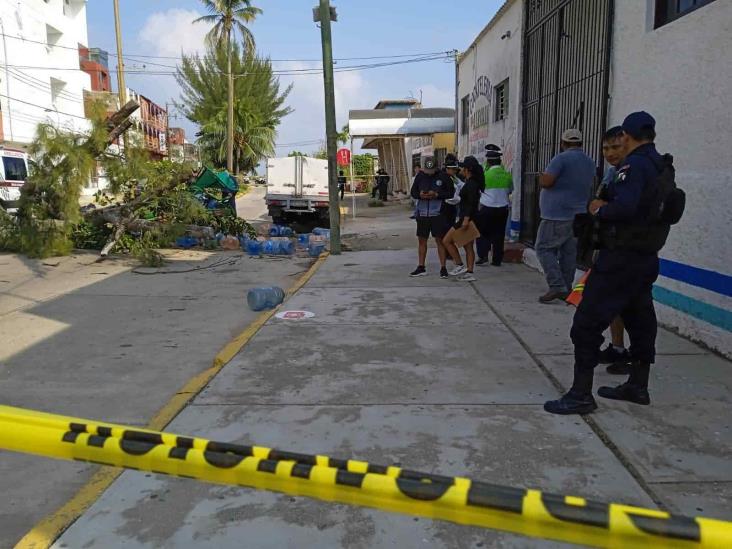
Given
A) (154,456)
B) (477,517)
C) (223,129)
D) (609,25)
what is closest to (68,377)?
(154,456)

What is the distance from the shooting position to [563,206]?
6.17 meters

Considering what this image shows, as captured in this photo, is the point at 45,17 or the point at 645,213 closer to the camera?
the point at 645,213

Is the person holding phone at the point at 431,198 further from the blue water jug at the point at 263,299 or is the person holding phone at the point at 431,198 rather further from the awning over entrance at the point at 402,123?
the awning over entrance at the point at 402,123

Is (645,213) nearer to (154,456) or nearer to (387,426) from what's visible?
(387,426)

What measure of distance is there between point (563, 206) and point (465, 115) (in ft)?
31.4

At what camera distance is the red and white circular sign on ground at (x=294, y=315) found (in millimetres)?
5963

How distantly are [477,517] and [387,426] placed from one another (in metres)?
2.08

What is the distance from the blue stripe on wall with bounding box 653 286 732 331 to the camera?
14.7 feet

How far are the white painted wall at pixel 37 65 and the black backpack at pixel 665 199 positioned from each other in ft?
87.1

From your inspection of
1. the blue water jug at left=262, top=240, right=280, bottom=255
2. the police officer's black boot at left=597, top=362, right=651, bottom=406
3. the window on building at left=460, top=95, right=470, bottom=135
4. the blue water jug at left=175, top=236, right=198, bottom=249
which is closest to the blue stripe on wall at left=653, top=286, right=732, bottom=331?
the police officer's black boot at left=597, top=362, right=651, bottom=406

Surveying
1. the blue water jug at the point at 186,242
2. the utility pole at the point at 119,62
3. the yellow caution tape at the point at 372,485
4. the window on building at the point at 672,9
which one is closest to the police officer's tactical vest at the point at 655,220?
the yellow caution tape at the point at 372,485

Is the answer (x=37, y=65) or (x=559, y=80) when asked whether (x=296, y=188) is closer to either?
(x=559, y=80)

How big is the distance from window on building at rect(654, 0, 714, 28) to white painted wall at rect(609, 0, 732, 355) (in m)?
Answer: 0.07

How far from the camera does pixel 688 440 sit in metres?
3.18
